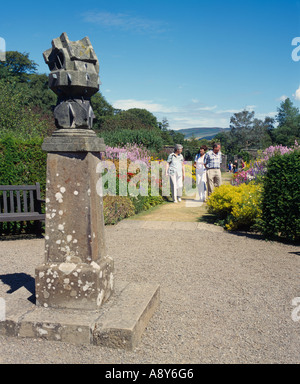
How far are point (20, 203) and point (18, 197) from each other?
0.23 metres

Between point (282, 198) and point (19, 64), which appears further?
point (19, 64)

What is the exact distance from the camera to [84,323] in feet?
10.3

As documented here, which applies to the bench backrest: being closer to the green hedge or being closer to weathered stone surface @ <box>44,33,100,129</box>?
the green hedge

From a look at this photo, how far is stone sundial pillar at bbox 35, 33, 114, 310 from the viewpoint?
3.39 metres

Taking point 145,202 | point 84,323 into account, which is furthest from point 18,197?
point 84,323

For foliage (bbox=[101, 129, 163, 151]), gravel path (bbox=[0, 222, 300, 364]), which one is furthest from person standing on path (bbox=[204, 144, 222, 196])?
foliage (bbox=[101, 129, 163, 151])

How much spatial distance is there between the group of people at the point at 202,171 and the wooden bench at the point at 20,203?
489 cm

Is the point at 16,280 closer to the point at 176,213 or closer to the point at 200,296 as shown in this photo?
the point at 200,296

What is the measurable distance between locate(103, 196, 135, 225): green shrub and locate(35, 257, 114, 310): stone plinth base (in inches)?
199

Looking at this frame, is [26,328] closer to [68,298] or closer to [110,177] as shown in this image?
[68,298]

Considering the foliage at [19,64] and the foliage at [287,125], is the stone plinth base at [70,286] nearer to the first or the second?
the foliage at [19,64]
